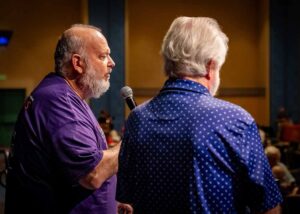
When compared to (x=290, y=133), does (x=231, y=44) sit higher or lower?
higher

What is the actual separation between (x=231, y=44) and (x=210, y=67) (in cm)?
1378

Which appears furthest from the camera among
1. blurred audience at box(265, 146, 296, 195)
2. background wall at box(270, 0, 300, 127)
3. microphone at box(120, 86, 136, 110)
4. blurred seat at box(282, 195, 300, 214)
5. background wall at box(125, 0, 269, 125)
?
background wall at box(125, 0, 269, 125)

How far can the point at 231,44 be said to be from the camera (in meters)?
15.1

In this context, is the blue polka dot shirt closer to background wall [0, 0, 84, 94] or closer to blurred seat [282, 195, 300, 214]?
blurred seat [282, 195, 300, 214]

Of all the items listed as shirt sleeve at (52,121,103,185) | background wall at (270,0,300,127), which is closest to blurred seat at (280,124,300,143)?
background wall at (270,0,300,127)

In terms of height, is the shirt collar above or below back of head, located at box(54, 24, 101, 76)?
below

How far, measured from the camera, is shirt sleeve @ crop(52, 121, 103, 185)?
202cm

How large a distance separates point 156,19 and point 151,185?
43.5 feet

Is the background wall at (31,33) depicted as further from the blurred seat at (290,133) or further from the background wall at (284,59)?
the blurred seat at (290,133)

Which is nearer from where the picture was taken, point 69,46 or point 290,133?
point 69,46

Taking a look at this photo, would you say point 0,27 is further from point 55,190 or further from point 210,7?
point 55,190

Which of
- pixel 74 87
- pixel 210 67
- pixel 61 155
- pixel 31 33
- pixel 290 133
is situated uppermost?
pixel 31 33

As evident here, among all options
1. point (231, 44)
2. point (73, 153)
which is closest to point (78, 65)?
point (73, 153)

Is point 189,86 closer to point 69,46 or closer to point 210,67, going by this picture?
point 210,67
